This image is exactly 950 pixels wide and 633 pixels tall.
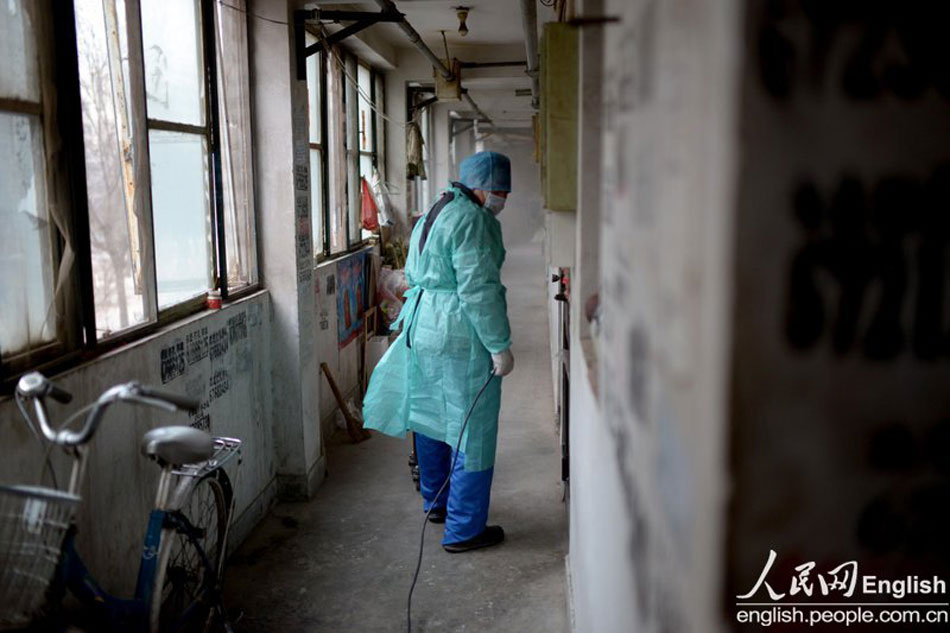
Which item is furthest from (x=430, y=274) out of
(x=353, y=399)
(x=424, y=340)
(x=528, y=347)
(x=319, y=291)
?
(x=528, y=347)

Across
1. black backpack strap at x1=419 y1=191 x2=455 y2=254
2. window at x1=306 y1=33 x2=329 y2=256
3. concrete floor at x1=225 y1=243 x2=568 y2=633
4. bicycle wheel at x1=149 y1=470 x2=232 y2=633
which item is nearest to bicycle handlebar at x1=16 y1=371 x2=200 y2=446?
bicycle wheel at x1=149 y1=470 x2=232 y2=633

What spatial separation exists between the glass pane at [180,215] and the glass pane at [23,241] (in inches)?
29.7

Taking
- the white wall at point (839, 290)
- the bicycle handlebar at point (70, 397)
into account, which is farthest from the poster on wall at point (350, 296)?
the white wall at point (839, 290)

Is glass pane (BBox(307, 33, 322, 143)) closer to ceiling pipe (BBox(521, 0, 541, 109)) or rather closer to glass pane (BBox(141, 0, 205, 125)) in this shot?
ceiling pipe (BBox(521, 0, 541, 109))

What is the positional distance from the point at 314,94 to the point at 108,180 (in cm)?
325

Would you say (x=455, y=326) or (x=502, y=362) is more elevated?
(x=455, y=326)

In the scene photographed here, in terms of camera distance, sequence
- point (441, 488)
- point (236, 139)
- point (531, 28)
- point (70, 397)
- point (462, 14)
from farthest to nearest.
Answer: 1. point (462, 14)
2. point (531, 28)
3. point (441, 488)
4. point (236, 139)
5. point (70, 397)

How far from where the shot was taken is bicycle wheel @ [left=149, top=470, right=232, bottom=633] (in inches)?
103

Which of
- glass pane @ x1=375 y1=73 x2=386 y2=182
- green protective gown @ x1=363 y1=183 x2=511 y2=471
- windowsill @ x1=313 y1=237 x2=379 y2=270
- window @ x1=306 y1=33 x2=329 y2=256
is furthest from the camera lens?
glass pane @ x1=375 y1=73 x2=386 y2=182

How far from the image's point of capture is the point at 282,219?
433 centimetres

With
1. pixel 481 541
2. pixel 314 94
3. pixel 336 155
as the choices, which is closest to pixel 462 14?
pixel 314 94

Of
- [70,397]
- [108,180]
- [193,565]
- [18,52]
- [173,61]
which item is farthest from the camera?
[173,61]

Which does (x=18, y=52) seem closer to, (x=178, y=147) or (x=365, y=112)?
(x=178, y=147)

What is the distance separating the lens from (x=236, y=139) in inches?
163
